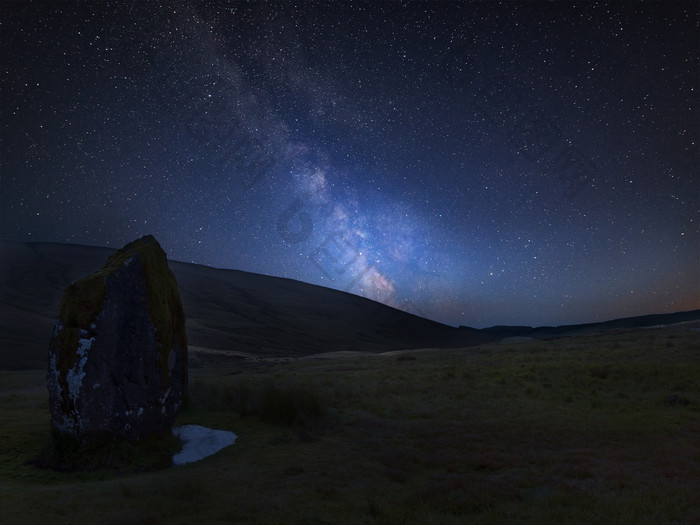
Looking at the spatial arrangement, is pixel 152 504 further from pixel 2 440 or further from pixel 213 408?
pixel 213 408

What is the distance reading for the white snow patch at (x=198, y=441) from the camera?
1215 centimetres

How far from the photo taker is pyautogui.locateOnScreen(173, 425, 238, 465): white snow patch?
12.1 m

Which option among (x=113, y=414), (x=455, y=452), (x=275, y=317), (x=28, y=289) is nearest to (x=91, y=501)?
(x=113, y=414)

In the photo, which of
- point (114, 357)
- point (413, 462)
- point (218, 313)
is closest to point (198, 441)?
point (114, 357)

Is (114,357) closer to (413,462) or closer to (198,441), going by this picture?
(198,441)

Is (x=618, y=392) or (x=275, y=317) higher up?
(x=275, y=317)

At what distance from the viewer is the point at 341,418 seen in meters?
16.7

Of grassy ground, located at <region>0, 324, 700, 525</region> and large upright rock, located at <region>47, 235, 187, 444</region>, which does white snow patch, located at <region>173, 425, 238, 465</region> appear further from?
large upright rock, located at <region>47, 235, 187, 444</region>

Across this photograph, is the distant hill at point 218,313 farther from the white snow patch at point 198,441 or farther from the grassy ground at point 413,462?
the grassy ground at point 413,462

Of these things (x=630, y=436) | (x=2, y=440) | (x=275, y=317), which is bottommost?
(x=630, y=436)

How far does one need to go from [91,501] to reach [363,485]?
17.1 ft

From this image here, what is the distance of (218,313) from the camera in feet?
418

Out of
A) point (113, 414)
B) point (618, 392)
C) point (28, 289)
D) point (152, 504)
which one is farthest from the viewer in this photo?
point (28, 289)

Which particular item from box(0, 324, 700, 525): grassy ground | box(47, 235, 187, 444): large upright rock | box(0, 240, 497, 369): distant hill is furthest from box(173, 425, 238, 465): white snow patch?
box(0, 240, 497, 369): distant hill
